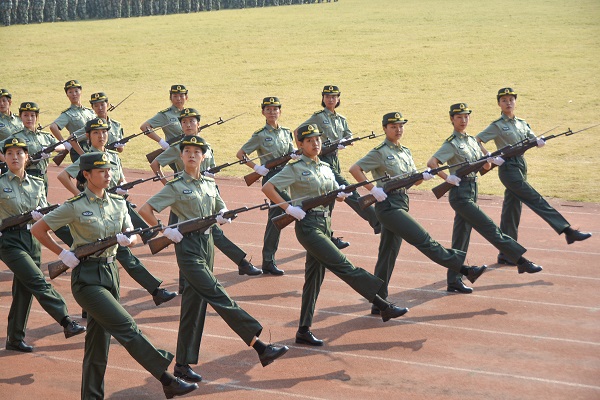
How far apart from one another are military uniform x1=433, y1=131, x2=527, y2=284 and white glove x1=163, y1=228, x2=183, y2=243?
13.0 feet

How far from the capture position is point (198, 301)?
9.07 metres

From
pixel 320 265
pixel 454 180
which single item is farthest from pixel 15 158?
Result: pixel 454 180

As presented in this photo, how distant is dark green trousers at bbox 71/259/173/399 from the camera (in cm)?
808

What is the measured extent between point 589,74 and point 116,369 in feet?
81.8

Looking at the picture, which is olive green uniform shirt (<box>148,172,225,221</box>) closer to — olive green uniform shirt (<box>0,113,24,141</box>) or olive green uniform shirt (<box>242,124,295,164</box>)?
olive green uniform shirt (<box>242,124,295,164</box>)

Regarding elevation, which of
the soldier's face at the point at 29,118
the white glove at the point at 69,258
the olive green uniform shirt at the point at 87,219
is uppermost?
the soldier's face at the point at 29,118

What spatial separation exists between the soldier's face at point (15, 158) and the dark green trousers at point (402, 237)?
366 centimetres

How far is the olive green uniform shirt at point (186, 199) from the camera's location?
30.1ft

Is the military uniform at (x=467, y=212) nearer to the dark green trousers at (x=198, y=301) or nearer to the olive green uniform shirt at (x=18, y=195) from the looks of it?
the dark green trousers at (x=198, y=301)

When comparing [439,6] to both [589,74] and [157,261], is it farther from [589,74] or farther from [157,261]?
[157,261]

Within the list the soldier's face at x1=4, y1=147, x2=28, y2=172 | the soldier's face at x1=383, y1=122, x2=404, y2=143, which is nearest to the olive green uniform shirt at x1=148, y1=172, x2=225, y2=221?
the soldier's face at x1=4, y1=147, x2=28, y2=172

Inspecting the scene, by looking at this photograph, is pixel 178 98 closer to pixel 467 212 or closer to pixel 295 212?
pixel 467 212

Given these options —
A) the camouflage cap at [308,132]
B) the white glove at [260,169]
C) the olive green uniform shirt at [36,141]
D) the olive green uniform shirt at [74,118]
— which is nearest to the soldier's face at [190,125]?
the white glove at [260,169]

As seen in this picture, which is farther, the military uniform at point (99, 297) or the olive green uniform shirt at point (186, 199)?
the olive green uniform shirt at point (186, 199)
